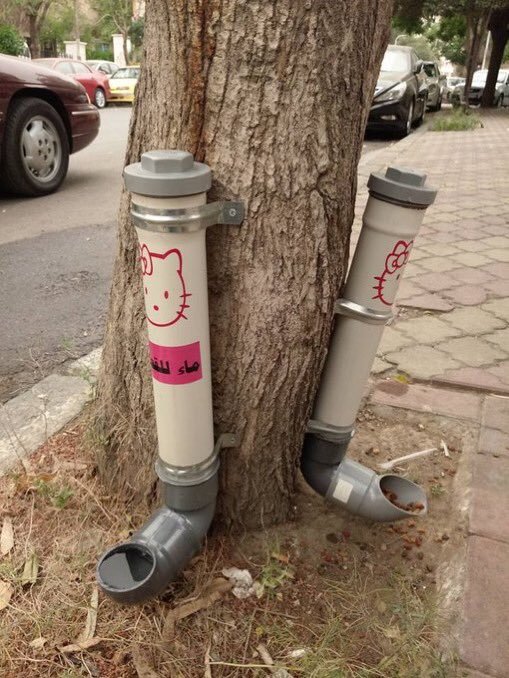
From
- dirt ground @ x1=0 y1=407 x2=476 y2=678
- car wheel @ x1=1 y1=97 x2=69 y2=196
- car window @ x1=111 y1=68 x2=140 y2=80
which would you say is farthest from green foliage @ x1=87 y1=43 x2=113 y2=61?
dirt ground @ x1=0 y1=407 x2=476 y2=678

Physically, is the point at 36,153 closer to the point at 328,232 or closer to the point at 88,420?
the point at 88,420

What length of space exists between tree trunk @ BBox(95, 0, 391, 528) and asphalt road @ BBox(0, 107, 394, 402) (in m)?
1.33

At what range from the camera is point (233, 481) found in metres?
1.66

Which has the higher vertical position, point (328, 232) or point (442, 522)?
point (328, 232)

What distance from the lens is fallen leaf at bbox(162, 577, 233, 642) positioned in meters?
1.46

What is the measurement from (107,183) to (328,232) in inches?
219

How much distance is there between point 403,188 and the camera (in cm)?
138

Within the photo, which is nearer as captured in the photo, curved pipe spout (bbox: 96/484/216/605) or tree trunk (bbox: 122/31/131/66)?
curved pipe spout (bbox: 96/484/216/605)

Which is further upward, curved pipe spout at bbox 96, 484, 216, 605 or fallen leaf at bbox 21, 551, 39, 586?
curved pipe spout at bbox 96, 484, 216, 605

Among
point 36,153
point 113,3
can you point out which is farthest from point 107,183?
point 113,3

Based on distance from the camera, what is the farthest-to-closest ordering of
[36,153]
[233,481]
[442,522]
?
[36,153]
[442,522]
[233,481]

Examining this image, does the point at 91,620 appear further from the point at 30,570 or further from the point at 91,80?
the point at 91,80

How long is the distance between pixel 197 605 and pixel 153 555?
23 cm

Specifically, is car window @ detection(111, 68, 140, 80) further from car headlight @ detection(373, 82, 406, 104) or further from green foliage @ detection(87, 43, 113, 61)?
green foliage @ detection(87, 43, 113, 61)
